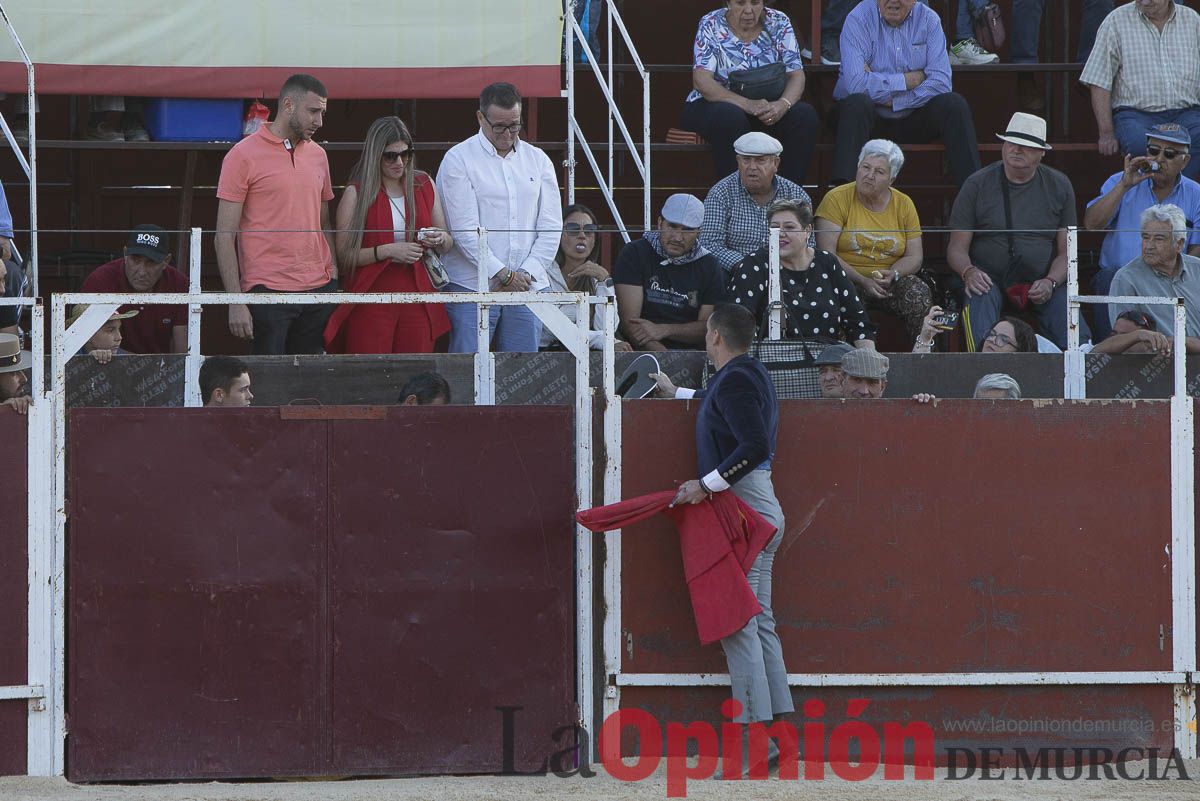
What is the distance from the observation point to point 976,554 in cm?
716

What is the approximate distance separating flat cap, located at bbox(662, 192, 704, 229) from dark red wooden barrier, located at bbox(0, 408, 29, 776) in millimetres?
3557

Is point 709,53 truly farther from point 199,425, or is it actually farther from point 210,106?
point 199,425

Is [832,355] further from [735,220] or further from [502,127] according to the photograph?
[502,127]

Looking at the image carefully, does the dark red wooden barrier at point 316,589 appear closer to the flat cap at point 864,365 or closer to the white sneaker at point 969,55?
the flat cap at point 864,365

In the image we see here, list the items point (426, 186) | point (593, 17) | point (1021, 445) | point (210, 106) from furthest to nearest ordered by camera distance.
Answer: point (593, 17), point (210, 106), point (426, 186), point (1021, 445)

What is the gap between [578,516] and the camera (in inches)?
269

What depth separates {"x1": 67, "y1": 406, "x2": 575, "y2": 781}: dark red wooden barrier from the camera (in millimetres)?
6805

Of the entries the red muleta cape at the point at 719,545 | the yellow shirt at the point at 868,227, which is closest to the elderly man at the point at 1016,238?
the yellow shirt at the point at 868,227

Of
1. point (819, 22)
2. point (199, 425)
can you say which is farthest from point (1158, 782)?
point (819, 22)

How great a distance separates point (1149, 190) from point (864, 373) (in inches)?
127

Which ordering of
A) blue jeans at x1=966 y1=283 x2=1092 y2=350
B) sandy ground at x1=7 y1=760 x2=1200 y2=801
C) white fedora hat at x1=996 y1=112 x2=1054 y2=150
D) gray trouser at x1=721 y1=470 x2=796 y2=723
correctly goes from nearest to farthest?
sandy ground at x1=7 y1=760 x2=1200 y2=801
gray trouser at x1=721 y1=470 x2=796 y2=723
blue jeans at x1=966 y1=283 x2=1092 y2=350
white fedora hat at x1=996 y1=112 x2=1054 y2=150

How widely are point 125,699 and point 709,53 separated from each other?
18.1ft

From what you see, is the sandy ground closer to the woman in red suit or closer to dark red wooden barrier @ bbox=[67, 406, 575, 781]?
dark red wooden barrier @ bbox=[67, 406, 575, 781]

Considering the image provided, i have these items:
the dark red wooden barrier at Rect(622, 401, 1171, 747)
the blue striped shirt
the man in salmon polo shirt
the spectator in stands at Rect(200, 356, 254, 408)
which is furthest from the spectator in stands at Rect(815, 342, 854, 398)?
the blue striped shirt
